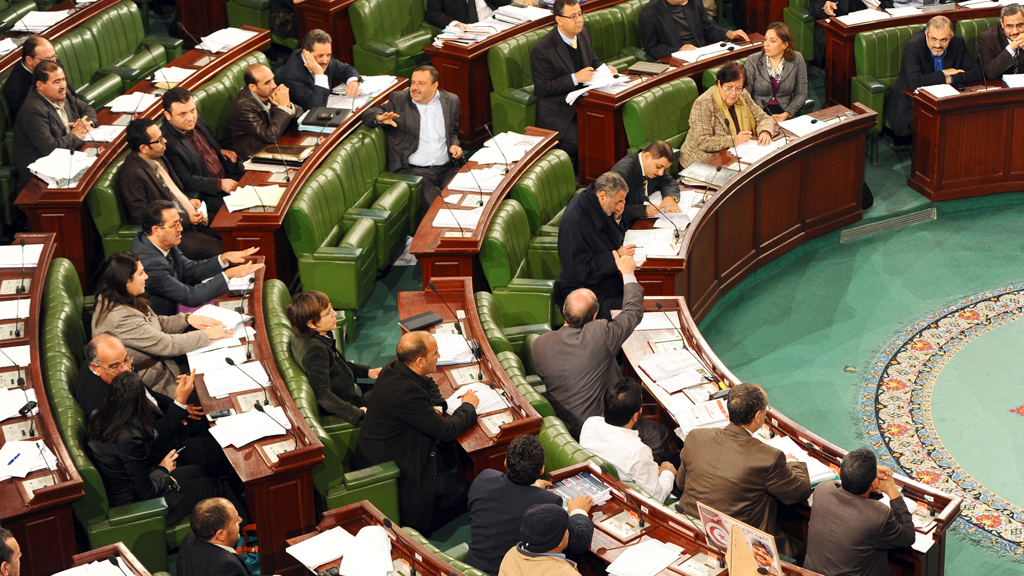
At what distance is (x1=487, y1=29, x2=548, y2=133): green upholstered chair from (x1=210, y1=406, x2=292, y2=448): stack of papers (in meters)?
3.95

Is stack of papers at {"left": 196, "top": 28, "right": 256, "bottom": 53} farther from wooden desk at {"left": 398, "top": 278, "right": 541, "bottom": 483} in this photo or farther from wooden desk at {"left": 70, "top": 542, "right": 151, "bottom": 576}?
wooden desk at {"left": 70, "top": 542, "right": 151, "bottom": 576}

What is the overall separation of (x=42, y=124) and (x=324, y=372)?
283 centimetres

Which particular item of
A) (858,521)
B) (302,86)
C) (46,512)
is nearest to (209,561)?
(46,512)

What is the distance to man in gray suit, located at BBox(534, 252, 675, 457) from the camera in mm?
5352

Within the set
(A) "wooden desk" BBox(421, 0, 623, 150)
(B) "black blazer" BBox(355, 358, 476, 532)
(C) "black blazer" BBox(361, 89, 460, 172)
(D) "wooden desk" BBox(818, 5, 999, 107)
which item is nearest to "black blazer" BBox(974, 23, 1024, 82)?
(D) "wooden desk" BBox(818, 5, 999, 107)

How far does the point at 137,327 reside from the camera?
5.20 metres

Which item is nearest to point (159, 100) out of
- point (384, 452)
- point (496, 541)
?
point (384, 452)

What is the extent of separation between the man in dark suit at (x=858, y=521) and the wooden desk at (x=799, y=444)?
0.12 meters

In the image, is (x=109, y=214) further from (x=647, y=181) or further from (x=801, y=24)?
(x=801, y=24)

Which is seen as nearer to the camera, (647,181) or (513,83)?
(647,181)

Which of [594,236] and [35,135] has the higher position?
[35,135]

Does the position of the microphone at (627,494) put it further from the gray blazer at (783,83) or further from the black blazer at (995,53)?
the black blazer at (995,53)

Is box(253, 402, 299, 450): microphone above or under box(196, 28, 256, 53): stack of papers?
under

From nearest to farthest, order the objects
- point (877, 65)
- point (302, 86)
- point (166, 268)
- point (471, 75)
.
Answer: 1. point (166, 268)
2. point (302, 86)
3. point (471, 75)
4. point (877, 65)
